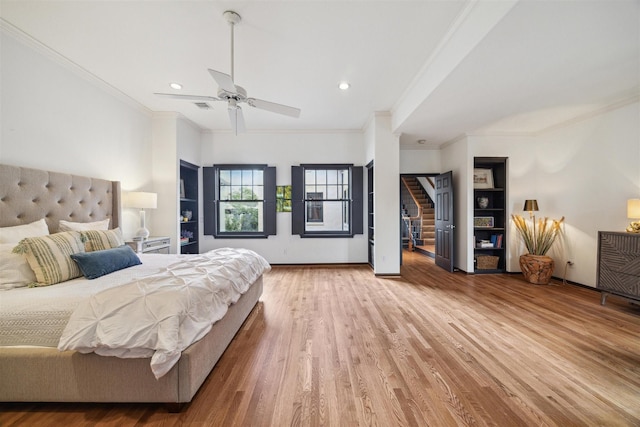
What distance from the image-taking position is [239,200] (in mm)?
5434

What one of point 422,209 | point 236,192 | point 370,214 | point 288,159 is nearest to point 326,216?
point 370,214

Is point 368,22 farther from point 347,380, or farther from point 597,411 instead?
point 597,411

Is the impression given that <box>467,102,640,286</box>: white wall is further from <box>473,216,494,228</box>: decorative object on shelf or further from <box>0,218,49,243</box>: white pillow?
<box>0,218,49,243</box>: white pillow

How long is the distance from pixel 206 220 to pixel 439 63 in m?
4.86

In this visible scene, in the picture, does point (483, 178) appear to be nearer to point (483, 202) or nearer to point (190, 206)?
point (483, 202)

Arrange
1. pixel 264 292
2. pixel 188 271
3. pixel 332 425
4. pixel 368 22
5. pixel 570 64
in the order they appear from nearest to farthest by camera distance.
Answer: pixel 332 425, pixel 188 271, pixel 368 22, pixel 570 64, pixel 264 292

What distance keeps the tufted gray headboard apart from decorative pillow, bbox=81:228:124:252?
0.46 m

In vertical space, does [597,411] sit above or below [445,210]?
below

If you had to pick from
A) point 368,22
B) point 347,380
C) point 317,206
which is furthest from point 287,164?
point 347,380

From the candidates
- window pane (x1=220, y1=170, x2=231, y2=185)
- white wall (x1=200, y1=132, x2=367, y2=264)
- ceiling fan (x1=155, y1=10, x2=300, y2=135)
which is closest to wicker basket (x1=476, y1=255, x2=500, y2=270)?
white wall (x1=200, y1=132, x2=367, y2=264)

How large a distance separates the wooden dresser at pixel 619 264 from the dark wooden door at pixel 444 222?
2.02m

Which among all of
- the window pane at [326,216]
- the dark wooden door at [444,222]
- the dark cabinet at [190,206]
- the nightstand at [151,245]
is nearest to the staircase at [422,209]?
the dark wooden door at [444,222]

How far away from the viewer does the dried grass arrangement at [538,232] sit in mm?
4379

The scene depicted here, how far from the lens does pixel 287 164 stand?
5395 mm
